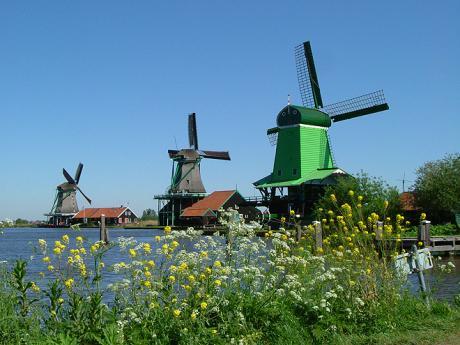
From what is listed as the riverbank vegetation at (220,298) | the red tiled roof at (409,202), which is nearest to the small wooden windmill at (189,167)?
the red tiled roof at (409,202)

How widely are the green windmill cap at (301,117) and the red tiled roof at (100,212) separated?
56561 mm

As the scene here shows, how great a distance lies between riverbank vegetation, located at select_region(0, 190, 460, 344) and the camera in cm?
567

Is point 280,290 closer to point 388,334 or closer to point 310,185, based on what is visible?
point 388,334

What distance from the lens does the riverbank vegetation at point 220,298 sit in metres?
5.67

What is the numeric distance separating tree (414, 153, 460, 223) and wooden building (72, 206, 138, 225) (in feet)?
219

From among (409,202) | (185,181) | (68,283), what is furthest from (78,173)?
(68,283)

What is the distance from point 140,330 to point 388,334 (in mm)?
2976

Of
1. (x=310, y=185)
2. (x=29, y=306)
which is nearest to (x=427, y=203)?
(x=310, y=185)

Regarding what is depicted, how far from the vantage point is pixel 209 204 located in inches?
2677

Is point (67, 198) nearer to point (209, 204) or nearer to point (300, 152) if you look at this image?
point (209, 204)

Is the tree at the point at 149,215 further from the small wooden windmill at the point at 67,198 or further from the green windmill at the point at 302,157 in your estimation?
the green windmill at the point at 302,157

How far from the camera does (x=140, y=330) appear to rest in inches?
225

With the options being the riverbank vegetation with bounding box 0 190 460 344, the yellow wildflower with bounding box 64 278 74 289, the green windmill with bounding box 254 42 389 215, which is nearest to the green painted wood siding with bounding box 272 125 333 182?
the green windmill with bounding box 254 42 389 215

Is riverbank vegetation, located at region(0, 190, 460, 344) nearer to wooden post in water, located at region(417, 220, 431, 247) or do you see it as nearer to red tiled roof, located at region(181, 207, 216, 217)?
wooden post in water, located at region(417, 220, 431, 247)
